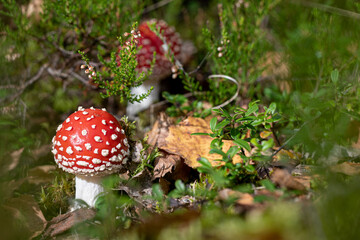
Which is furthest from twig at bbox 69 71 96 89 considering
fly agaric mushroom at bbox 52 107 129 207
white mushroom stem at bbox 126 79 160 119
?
fly agaric mushroom at bbox 52 107 129 207

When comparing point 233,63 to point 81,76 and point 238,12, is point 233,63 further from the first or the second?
point 81,76

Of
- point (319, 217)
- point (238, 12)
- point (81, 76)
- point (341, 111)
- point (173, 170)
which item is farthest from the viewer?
point (81, 76)

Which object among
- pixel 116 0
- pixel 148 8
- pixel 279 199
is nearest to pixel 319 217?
pixel 279 199

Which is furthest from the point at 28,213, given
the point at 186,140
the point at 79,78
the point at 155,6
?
the point at 155,6

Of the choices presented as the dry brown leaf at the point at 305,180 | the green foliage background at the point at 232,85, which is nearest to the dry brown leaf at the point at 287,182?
the dry brown leaf at the point at 305,180

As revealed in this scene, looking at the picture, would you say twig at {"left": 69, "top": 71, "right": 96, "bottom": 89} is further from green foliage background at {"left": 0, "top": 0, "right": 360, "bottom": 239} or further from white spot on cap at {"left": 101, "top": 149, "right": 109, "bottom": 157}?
white spot on cap at {"left": 101, "top": 149, "right": 109, "bottom": 157}

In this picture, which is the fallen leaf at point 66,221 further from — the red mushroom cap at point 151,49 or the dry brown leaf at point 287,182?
the red mushroom cap at point 151,49
